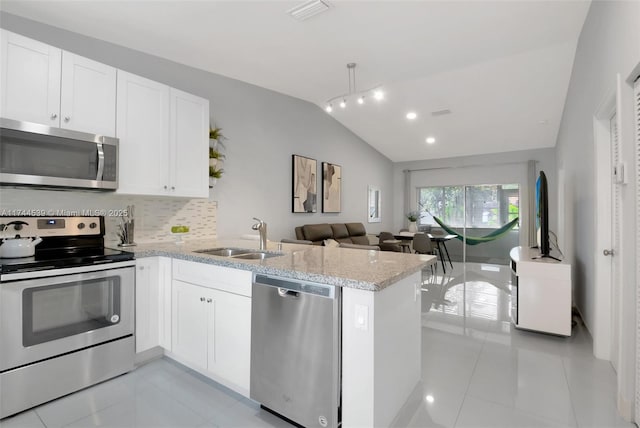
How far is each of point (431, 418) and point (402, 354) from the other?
416mm

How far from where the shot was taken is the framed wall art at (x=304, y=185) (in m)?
4.98

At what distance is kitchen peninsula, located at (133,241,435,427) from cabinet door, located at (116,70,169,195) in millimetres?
627

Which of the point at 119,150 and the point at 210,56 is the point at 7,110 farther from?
the point at 210,56

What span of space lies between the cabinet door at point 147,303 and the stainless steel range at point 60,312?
2.5 inches

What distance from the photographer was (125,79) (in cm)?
253

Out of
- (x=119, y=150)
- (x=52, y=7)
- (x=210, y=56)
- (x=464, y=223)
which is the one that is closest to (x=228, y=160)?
(x=210, y=56)

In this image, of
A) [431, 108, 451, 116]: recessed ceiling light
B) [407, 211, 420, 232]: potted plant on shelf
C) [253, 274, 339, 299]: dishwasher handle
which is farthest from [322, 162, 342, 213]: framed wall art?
[253, 274, 339, 299]: dishwasher handle

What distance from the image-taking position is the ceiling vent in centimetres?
249

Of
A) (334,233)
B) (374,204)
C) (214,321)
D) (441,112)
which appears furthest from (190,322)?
(374,204)

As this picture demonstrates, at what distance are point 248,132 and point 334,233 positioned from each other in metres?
2.41

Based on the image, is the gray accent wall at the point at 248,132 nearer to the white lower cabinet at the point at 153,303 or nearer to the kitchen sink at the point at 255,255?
the white lower cabinet at the point at 153,303

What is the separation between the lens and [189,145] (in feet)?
9.84

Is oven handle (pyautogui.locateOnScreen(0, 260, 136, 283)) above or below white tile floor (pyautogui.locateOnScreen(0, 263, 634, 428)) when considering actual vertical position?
above

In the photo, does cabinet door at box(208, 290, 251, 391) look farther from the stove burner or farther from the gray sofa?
the gray sofa
